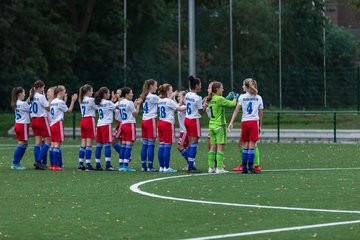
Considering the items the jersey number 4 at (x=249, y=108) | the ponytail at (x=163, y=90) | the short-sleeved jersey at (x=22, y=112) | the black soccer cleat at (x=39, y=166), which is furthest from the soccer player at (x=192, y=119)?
the short-sleeved jersey at (x=22, y=112)

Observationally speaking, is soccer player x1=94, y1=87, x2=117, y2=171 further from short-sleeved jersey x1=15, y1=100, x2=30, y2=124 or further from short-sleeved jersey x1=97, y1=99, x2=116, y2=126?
short-sleeved jersey x1=15, y1=100, x2=30, y2=124

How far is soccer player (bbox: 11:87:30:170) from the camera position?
1048 inches

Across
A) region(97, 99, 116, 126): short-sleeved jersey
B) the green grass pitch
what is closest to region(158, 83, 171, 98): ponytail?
region(97, 99, 116, 126): short-sleeved jersey

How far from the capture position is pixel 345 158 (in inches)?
1159

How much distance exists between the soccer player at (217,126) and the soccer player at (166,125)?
0.98 meters

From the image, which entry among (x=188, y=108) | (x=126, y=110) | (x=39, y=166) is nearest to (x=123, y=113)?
(x=126, y=110)

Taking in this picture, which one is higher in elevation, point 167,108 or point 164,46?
point 164,46

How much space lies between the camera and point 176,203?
1770 cm

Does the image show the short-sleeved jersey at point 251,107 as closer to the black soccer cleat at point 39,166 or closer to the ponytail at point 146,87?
the ponytail at point 146,87

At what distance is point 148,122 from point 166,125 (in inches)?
23.3

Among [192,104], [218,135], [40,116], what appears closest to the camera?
[218,135]

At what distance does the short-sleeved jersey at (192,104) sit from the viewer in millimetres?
24706

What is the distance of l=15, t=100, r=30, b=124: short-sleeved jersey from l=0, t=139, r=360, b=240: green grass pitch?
3.83 feet

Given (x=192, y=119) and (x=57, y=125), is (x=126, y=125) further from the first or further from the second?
(x=192, y=119)
